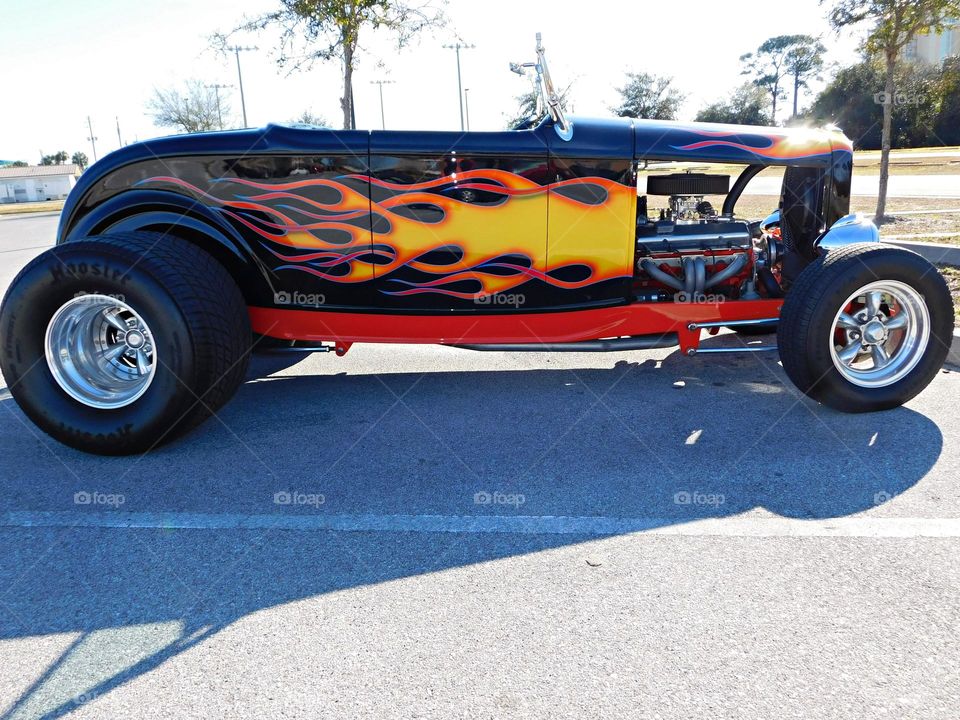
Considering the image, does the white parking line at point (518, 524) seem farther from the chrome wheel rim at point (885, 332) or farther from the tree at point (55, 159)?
the tree at point (55, 159)

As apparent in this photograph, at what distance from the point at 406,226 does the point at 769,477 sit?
2.25m

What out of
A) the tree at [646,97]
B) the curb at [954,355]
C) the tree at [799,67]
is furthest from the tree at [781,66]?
the curb at [954,355]

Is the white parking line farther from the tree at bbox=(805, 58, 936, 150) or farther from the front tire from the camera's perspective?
the tree at bbox=(805, 58, 936, 150)

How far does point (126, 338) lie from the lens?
13.2 feet

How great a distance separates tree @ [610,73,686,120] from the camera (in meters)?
31.3

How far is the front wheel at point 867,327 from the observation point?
3994 millimetres

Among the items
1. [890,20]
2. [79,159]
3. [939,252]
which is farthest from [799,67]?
[79,159]

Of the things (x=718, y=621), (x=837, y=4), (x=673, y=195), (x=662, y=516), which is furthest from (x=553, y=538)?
(x=837, y=4)

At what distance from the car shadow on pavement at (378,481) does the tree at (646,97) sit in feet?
93.2

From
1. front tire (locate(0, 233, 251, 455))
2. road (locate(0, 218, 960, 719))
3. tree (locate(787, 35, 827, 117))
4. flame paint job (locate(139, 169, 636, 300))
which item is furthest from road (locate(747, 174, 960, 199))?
tree (locate(787, 35, 827, 117))

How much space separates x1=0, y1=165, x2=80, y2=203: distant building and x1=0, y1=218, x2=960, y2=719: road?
85.6m

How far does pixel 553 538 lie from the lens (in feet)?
9.58

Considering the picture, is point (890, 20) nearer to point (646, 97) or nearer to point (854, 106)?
point (646, 97)

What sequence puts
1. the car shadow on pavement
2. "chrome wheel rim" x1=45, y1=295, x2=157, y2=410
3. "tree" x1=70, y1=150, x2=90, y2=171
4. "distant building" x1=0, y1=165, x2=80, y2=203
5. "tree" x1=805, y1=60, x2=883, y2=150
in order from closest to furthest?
1. the car shadow on pavement
2. "chrome wheel rim" x1=45, y1=295, x2=157, y2=410
3. "tree" x1=805, y1=60, x2=883, y2=150
4. "distant building" x1=0, y1=165, x2=80, y2=203
5. "tree" x1=70, y1=150, x2=90, y2=171
